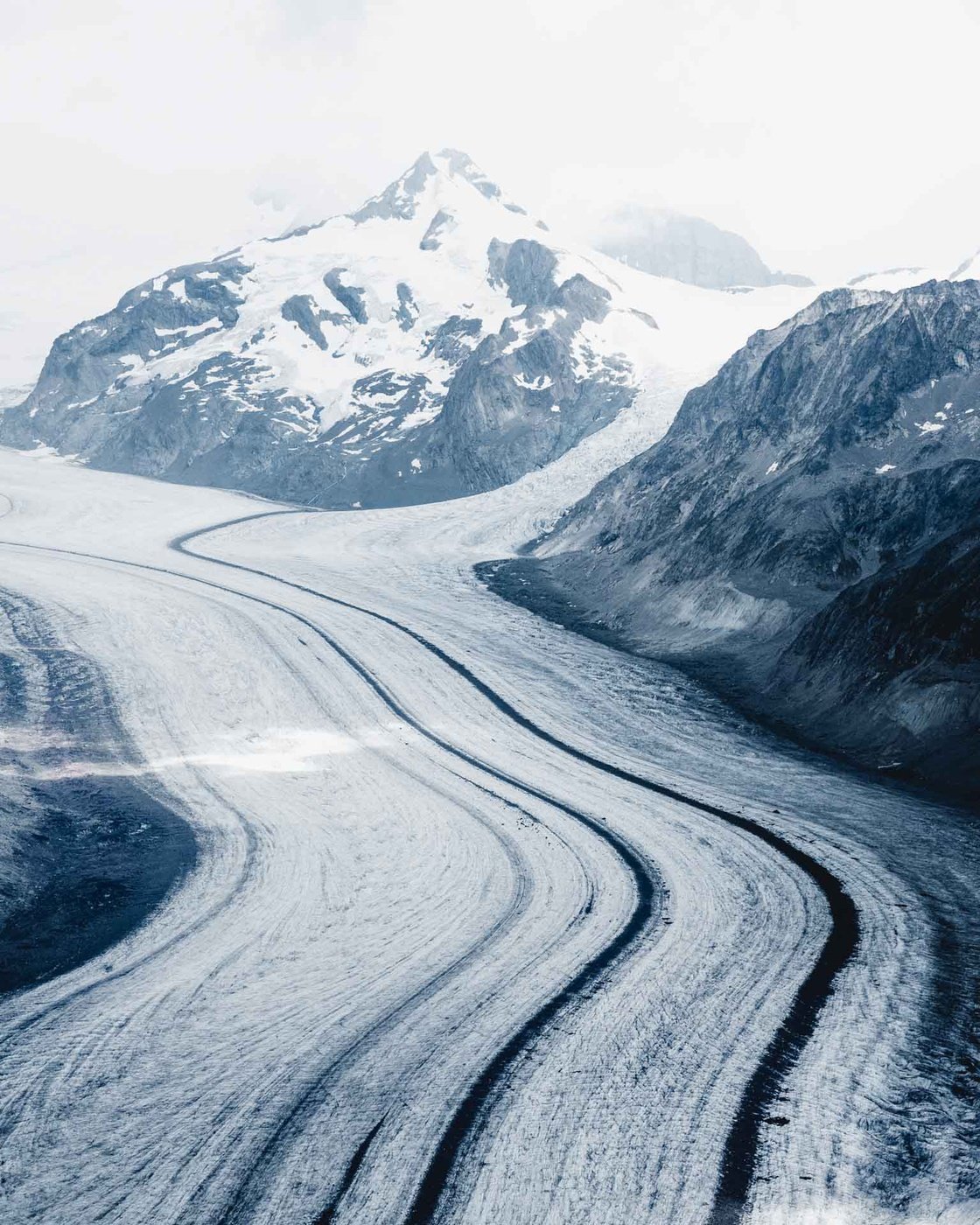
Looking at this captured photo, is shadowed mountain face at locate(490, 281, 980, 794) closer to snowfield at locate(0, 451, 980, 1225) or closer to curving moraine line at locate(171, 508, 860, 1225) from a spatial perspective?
snowfield at locate(0, 451, 980, 1225)

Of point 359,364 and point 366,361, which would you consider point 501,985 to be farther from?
point 366,361

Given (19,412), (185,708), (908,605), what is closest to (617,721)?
(908,605)

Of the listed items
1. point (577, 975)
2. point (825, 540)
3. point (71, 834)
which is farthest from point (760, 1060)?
point (825, 540)

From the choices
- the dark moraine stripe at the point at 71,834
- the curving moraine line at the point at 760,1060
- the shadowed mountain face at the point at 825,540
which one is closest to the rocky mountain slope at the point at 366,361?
the shadowed mountain face at the point at 825,540

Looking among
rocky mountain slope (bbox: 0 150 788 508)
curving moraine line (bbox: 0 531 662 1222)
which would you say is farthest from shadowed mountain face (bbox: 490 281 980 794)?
rocky mountain slope (bbox: 0 150 788 508)

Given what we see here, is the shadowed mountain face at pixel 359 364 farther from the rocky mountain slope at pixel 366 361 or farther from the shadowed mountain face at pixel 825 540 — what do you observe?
the shadowed mountain face at pixel 825 540

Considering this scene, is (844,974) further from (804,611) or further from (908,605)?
(804,611)
